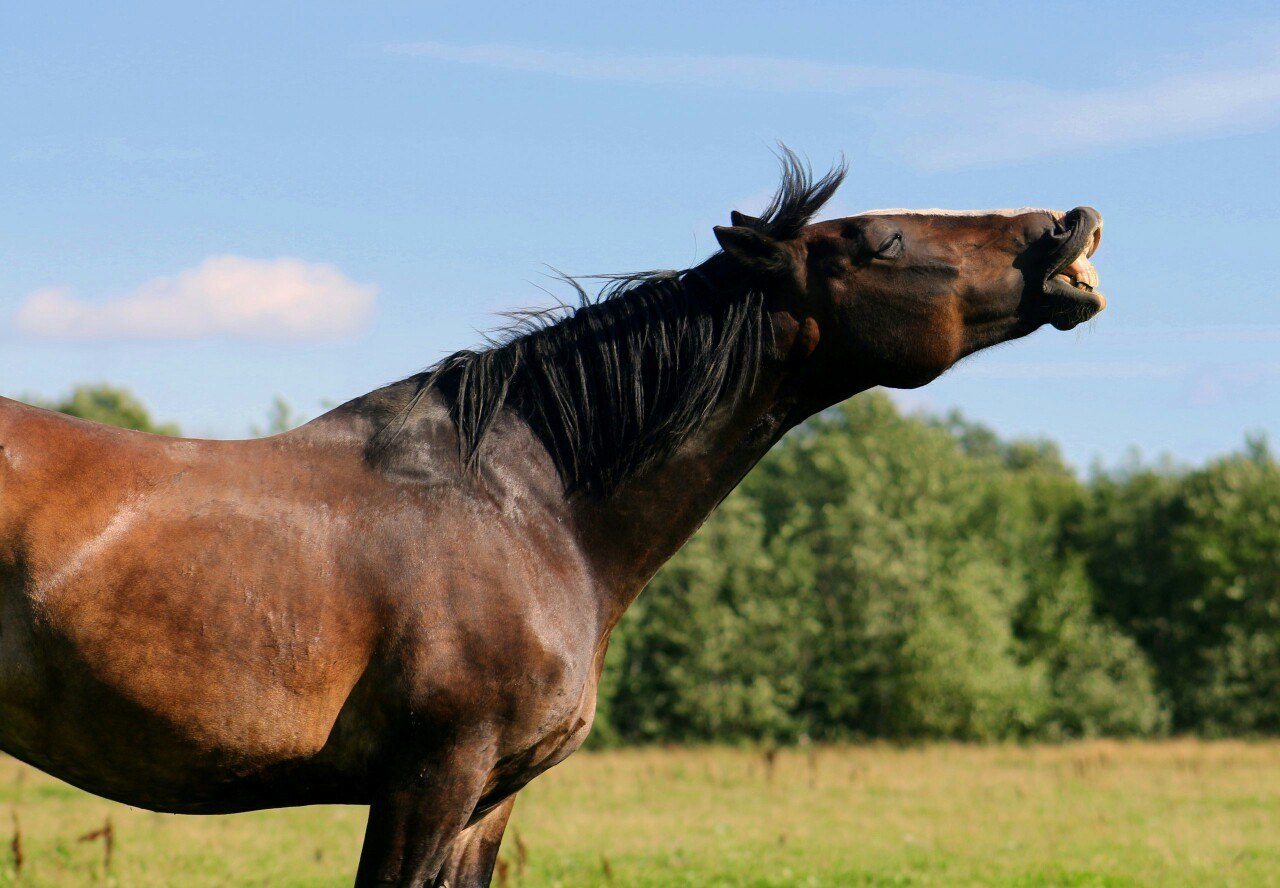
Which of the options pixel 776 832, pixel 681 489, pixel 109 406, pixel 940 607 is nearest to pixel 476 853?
pixel 681 489

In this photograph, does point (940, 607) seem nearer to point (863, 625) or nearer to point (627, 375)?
point (863, 625)

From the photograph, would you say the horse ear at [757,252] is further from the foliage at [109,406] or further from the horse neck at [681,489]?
the foliage at [109,406]

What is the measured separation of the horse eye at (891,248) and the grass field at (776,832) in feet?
19.9

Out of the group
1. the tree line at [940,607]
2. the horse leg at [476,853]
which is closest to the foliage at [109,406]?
the tree line at [940,607]

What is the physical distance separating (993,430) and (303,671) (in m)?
86.2

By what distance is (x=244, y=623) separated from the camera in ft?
10.9

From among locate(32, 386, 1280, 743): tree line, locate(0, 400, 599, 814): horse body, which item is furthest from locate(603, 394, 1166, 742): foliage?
locate(0, 400, 599, 814): horse body

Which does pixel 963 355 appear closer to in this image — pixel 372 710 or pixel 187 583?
pixel 372 710

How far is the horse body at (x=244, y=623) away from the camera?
3246 millimetres

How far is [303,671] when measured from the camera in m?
3.36

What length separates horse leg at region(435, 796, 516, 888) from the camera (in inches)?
158

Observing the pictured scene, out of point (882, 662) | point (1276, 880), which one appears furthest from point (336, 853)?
point (882, 662)

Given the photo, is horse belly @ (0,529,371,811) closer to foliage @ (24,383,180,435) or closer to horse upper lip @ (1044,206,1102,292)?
horse upper lip @ (1044,206,1102,292)

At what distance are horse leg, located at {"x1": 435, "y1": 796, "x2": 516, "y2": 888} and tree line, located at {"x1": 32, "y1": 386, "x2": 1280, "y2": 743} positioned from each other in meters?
35.3
